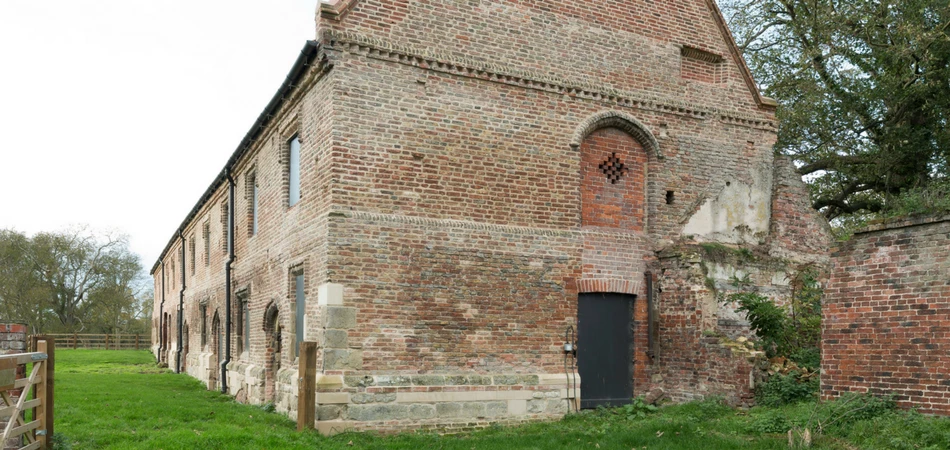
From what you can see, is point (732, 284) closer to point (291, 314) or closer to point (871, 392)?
point (871, 392)

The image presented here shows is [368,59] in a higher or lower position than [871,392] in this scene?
higher

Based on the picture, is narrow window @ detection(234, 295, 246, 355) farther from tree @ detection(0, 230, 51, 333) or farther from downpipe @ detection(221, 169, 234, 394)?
tree @ detection(0, 230, 51, 333)

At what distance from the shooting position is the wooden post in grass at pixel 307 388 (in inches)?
442

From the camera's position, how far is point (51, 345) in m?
10.2

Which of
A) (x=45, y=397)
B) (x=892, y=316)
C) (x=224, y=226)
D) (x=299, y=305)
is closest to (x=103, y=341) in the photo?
(x=224, y=226)

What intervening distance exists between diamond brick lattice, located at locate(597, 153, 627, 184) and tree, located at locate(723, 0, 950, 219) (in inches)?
295

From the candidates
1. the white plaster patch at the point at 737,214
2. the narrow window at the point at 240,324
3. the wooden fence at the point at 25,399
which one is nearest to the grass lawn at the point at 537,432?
the wooden fence at the point at 25,399

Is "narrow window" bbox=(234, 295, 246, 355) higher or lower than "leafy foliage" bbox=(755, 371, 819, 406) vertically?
higher

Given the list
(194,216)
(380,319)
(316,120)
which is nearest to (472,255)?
(380,319)

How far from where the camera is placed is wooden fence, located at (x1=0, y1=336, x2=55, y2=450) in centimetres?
781

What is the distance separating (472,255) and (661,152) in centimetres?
453

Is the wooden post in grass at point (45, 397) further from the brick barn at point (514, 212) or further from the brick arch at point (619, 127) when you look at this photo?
the brick arch at point (619, 127)

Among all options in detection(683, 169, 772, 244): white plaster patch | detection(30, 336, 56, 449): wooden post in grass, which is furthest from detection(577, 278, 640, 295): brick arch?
detection(30, 336, 56, 449): wooden post in grass

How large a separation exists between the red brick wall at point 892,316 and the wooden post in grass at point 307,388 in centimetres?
740
